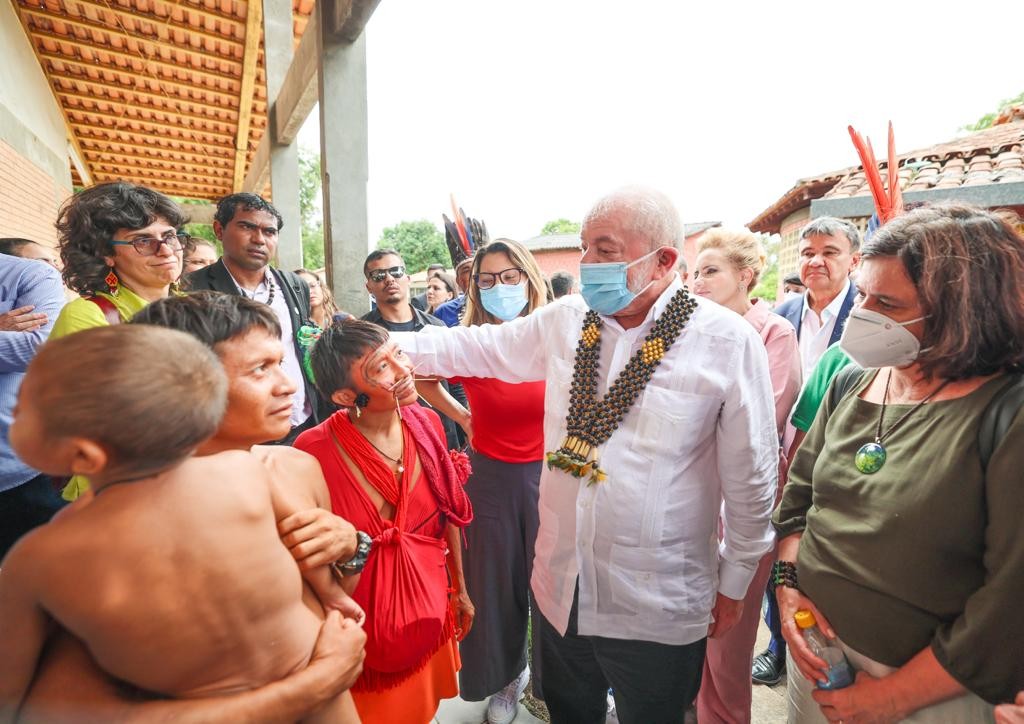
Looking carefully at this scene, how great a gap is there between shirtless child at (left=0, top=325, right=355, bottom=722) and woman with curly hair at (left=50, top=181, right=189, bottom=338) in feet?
4.88

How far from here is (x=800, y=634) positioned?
5.08 feet

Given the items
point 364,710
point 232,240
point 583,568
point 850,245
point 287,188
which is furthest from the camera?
point 287,188

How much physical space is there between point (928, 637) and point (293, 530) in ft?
5.27

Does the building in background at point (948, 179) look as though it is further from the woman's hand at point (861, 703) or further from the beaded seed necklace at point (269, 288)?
the beaded seed necklace at point (269, 288)

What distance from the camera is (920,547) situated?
127 centimetres

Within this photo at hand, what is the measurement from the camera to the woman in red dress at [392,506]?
5.34 feet

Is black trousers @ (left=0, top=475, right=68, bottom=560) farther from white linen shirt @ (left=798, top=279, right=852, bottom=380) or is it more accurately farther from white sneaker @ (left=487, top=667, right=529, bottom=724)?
white linen shirt @ (left=798, top=279, right=852, bottom=380)

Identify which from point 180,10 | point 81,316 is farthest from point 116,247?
point 180,10

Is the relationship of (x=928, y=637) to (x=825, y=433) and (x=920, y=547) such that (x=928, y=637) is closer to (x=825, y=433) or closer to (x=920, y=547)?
(x=920, y=547)

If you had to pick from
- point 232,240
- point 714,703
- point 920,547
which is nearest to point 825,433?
point 920,547

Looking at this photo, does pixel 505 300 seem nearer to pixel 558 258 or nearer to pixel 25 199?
pixel 25 199

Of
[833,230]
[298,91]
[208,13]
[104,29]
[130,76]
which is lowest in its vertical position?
[833,230]

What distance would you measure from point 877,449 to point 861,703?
0.68 meters

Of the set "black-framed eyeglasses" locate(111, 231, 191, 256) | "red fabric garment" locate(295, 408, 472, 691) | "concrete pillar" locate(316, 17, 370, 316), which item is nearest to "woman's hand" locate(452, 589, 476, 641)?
"red fabric garment" locate(295, 408, 472, 691)
